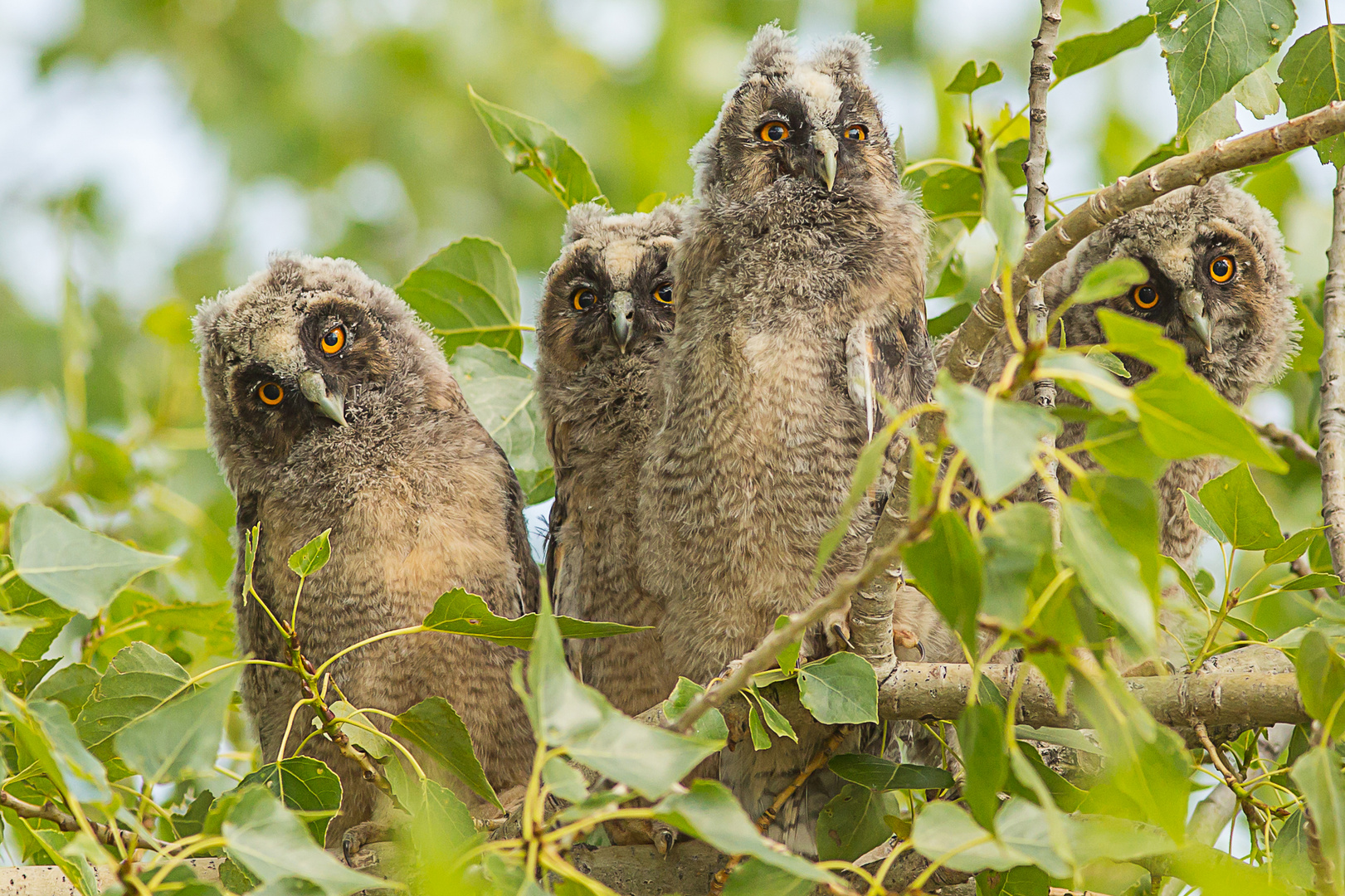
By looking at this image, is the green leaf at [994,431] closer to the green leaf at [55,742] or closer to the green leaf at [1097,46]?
the green leaf at [55,742]

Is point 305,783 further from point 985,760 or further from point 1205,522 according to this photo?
point 1205,522

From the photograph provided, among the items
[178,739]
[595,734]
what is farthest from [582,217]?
[595,734]

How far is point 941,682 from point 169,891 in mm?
1141

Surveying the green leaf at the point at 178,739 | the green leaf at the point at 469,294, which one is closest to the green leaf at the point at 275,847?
the green leaf at the point at 178,739

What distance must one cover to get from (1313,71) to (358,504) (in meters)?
2.18

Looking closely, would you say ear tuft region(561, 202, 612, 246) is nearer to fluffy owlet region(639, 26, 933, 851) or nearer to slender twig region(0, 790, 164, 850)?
fluffy owlet region(639, 26, 933, 851)

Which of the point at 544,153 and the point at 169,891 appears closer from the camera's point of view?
the point at 169,891

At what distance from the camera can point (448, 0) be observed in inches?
270

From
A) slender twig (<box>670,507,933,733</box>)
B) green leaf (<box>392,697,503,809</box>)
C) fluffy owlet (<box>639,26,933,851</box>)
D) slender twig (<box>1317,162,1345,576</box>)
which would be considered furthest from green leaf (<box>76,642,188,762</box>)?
slender twig (<box>1317,162,1345,576</box>)

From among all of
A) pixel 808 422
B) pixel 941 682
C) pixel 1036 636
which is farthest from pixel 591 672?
pixel 1036 636

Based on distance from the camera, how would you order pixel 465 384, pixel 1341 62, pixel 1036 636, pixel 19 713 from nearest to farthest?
1. pixel 1036 636
2. pixel 19 713
3. pixel 1341 62
4. pixel 465 384

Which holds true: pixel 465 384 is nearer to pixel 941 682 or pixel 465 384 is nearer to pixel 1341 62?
pixel 941 682

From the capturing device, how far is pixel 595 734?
1.20 m

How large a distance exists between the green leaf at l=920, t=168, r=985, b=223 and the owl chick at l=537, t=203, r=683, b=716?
0.61 m
